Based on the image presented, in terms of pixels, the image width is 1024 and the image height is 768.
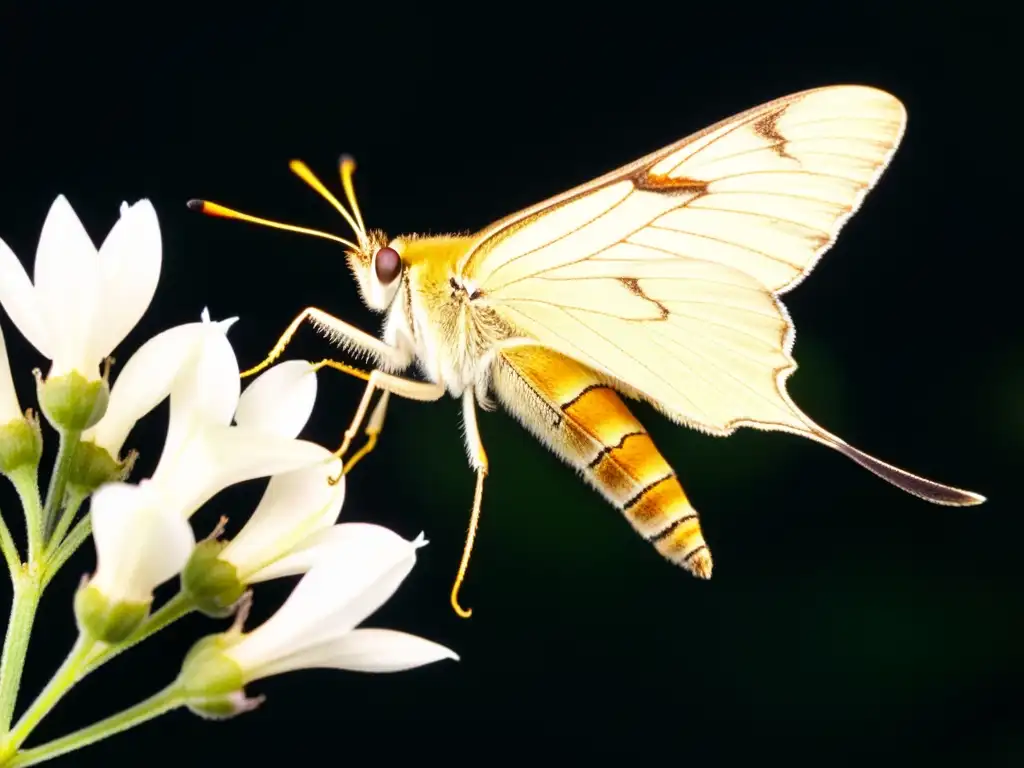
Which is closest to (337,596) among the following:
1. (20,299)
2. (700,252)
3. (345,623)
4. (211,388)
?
(345,623)

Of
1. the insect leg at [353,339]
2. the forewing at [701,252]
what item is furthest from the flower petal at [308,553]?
the forewing at [701,252]

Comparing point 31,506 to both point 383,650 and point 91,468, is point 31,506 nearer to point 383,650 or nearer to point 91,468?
point 91,468

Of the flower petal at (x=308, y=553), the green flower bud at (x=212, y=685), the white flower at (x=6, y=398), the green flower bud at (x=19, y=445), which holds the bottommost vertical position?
the green flower bud at (x=212, y=685)

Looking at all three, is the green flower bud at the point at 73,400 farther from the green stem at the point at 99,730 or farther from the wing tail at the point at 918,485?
the wing tail at the point at 918,485

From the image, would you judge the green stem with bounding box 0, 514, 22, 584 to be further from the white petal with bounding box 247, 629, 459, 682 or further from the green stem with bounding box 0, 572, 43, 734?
the white petal with bounding box 247, 629, 459, 682

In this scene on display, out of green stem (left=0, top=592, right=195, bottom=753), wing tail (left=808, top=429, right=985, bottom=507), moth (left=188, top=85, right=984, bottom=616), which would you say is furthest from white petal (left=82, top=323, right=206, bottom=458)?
wing tail (left=808, top=429, right=985, bottom=507)

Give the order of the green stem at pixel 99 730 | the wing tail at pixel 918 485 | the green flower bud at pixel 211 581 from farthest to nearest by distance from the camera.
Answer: the wing tail at pixel 918 485 < the green flower bud at pixel 211 581 < the green stem at pixel 99 730
